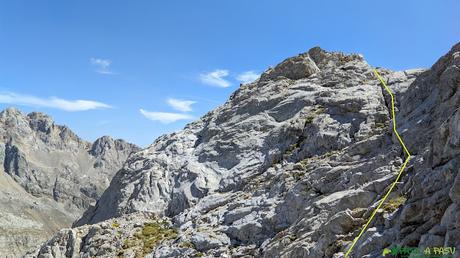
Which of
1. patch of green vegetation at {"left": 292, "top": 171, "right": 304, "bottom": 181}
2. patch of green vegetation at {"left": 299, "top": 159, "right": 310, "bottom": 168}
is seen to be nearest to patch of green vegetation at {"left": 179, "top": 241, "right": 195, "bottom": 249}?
patch of green vegetation at {"left": 292, "top": 171, "right": 304, "bottom": 181}

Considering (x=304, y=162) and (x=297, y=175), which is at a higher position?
(x=304, y=162)

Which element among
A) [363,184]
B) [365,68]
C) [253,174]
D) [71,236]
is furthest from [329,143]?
[71,236]

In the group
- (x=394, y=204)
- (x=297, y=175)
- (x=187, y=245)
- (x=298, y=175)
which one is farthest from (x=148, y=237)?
(x=394, y=204)

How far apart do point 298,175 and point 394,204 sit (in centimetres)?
1816

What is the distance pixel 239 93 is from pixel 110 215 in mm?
27634

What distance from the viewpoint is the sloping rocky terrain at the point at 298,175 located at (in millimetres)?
26453

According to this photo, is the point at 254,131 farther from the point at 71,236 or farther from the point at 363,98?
the point at 71,236

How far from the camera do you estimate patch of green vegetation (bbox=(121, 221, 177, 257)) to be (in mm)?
49312

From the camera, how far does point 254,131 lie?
62.4 m
